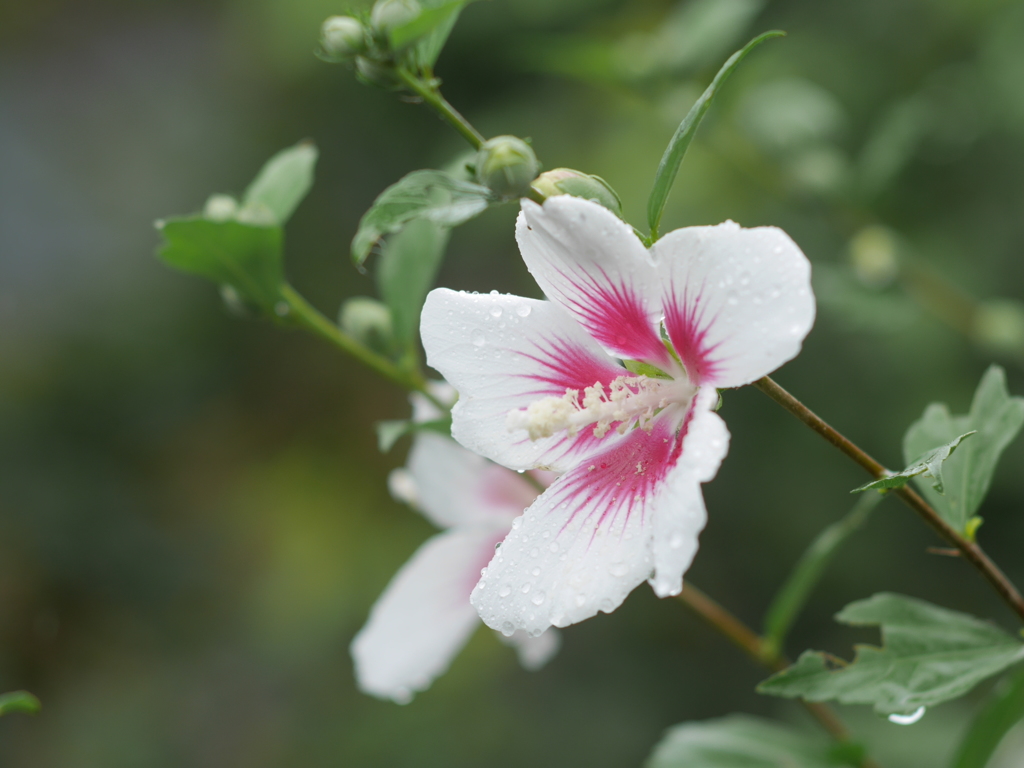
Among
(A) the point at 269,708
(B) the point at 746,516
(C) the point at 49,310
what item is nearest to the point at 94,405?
(C) the point at 49,310

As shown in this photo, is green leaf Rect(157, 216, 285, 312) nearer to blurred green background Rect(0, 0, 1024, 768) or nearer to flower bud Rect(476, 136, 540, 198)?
flower bud Rect(476, 136, 540, 198)

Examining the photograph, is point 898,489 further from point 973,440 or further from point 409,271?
point 409,271

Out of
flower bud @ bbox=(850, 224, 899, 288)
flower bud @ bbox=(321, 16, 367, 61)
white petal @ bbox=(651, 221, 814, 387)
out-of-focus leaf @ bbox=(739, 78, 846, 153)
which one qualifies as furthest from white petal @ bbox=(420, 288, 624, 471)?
out-of-focus leaf @ bbox=(739, 78, 846, 153)

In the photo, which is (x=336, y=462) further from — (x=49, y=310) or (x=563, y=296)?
(x=563, y=296)

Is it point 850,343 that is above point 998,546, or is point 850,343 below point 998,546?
above

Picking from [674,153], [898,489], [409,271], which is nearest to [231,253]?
[409,271]

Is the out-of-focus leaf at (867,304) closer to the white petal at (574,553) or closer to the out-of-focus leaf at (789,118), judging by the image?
the out-of-focus leaf at (789,118)
